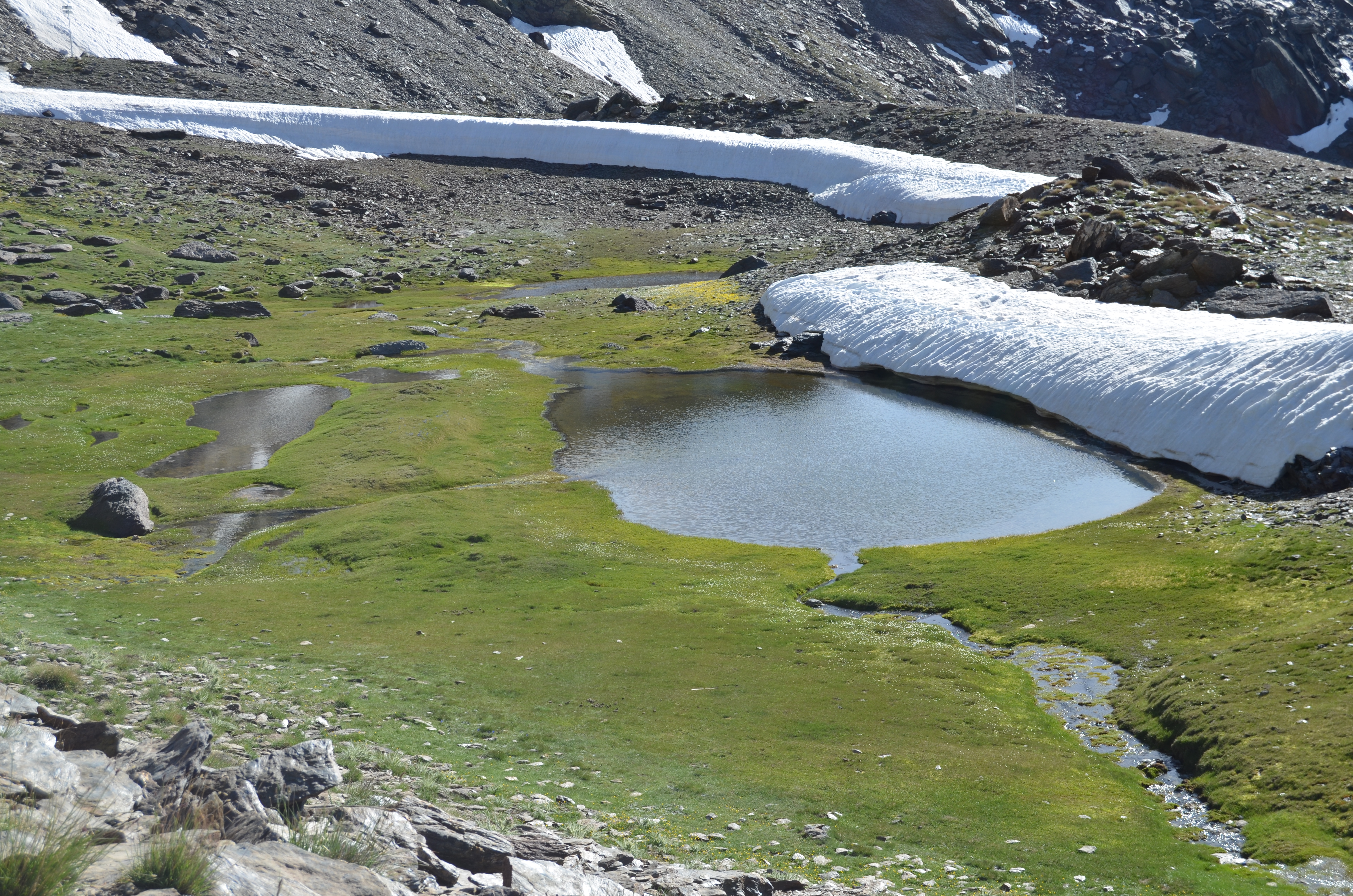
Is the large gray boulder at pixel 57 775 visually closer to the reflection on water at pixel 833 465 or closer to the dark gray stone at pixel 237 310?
the reflection on water at pixel 833 465

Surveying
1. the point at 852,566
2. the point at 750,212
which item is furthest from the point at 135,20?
the point at 852,566

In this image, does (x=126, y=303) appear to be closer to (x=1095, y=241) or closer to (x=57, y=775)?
(x=1095, y=241)

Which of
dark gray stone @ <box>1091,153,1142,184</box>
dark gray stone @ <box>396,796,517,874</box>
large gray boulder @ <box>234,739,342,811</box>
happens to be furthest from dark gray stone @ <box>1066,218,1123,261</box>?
large gray boulder @ <box>234,739,342,811</box>

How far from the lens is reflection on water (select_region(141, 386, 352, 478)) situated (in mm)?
48781

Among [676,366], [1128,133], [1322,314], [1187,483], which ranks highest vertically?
[1128,133]

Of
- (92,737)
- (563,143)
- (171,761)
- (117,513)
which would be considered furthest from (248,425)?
(563,143)

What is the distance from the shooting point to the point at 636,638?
92.2ft

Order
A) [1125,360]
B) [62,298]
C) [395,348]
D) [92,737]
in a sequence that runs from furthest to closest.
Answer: [62,298] < [395,348] < [1125,360] < [92,737]

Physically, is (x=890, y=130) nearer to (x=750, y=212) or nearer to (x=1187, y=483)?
(x=750, y=212)

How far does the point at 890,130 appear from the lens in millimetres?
144125

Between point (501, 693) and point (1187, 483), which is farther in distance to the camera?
point (1187, 483)

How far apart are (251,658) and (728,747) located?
1154 cm

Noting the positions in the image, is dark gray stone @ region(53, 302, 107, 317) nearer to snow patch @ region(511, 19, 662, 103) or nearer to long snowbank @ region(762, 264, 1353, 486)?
long snowbank @ region(762, 264, 1353, 486)

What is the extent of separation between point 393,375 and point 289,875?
2431 inches
